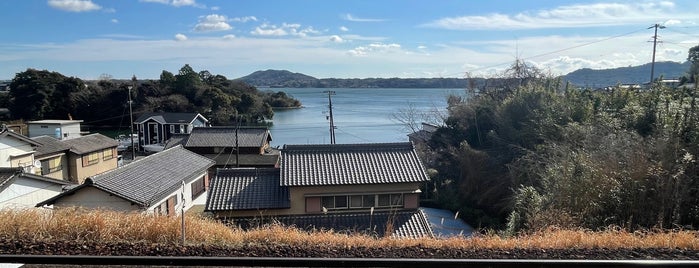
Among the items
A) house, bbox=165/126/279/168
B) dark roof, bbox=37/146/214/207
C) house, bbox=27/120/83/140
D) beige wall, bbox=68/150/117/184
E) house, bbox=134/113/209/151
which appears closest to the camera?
dark roof, bbox=37/146/214/207

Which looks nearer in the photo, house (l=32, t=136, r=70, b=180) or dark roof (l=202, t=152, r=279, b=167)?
house (l=32, t=136, r=70, b=180)

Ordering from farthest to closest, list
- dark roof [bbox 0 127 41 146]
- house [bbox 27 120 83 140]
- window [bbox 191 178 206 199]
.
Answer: house [bbox 27 120 83 140] < window [bbox 191 178 206 199] < dark roof [bbox 0 127 41 146]

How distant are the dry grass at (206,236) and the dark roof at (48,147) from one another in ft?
47.5

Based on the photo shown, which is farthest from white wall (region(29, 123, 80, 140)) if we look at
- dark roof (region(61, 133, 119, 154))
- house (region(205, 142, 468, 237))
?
house (region(205, 142, 468, 237))

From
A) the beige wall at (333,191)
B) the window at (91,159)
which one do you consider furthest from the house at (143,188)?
the window at (91,159)

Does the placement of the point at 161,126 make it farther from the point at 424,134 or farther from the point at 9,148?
the point at 424,134

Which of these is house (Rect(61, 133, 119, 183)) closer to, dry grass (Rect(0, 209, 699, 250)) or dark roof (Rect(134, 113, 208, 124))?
dark roof (Rect(134, 113, 208, 124))

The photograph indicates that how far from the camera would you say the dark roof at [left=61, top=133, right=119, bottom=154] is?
1808cm

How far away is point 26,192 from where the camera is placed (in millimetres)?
12000

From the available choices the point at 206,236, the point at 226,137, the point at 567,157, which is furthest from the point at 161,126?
the point at 206,236

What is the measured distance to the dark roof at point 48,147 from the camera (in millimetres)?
16469

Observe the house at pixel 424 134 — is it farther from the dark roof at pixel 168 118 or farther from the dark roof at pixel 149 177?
the dark roof at pixel 168 118

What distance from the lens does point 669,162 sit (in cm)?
665

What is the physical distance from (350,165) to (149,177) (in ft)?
18.5
